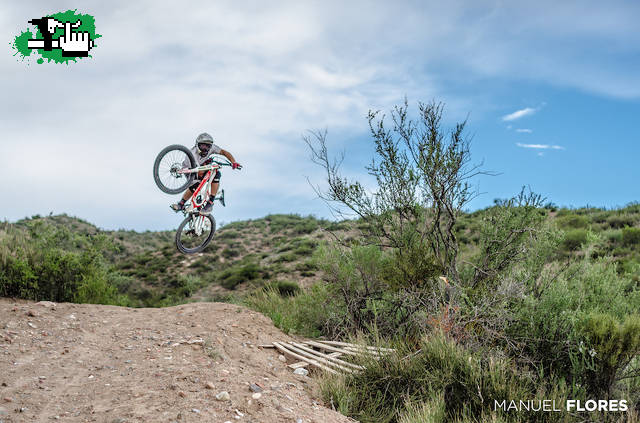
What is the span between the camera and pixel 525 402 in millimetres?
5379

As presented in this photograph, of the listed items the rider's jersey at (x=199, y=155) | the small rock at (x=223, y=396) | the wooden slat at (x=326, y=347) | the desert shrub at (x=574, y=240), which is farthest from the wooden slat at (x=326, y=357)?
the desert shrub at (x=574, y=240)

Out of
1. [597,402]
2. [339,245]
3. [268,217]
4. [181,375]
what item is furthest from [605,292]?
[268,217]

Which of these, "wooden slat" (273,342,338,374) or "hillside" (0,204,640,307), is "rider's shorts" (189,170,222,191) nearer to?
"wooden slat" (273,342,338,374)

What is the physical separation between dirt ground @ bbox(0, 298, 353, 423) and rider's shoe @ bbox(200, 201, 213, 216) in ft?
6.40

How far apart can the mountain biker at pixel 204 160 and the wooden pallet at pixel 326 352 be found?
2654 mm

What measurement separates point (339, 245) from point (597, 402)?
5.02 meters

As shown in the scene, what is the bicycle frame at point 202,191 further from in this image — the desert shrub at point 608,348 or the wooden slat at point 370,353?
the desert shrub at point 608,348

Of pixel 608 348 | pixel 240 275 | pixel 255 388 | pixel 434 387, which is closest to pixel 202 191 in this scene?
pixel 255 388

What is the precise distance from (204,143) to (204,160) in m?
0.30

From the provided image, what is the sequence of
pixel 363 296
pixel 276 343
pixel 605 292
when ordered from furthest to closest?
pixel 363 296, pixel 276 343, pixel 605 292

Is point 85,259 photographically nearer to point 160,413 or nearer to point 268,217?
point 160,413

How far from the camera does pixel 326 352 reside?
26.1 ft

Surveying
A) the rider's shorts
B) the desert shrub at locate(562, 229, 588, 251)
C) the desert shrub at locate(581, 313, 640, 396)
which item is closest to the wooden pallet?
the desert shrub at locate(581, 313, 640, 396)

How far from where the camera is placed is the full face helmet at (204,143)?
294 inches
